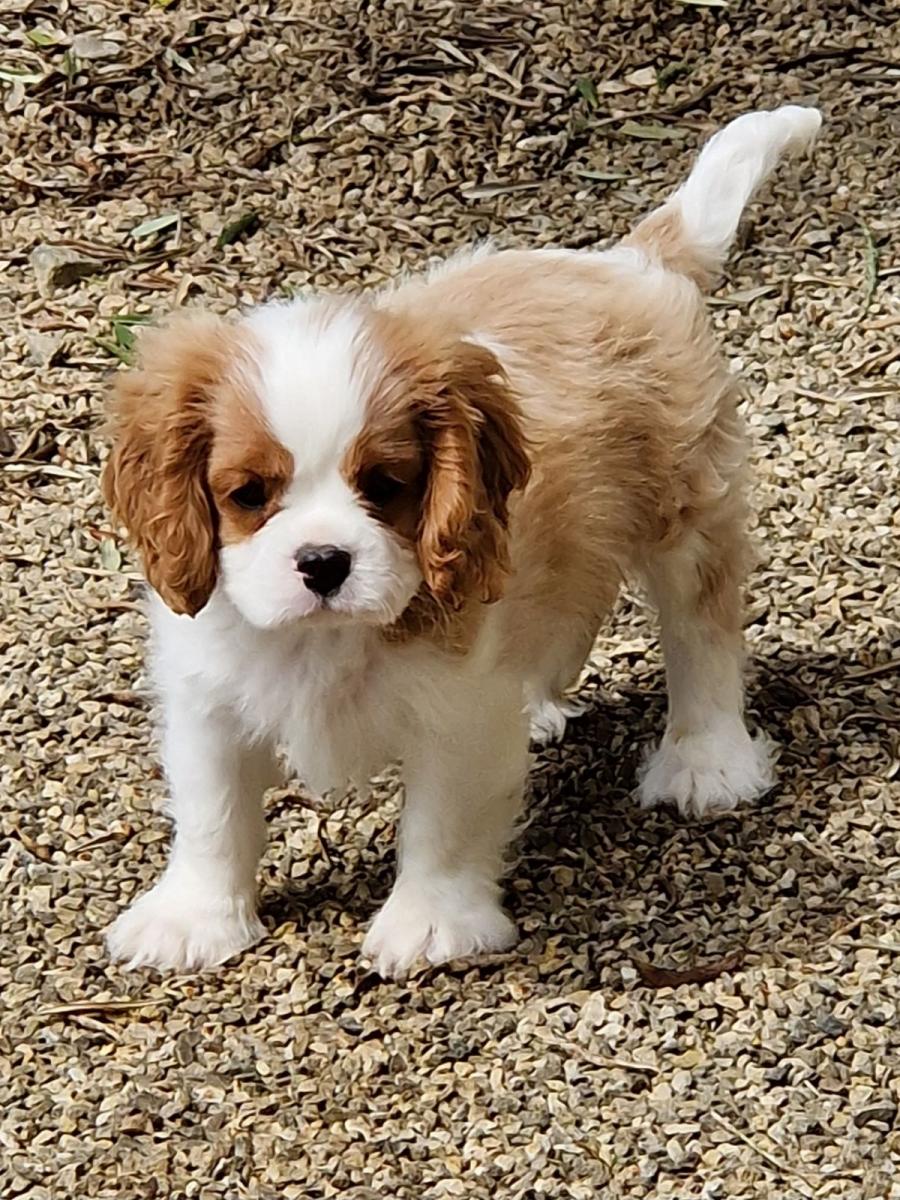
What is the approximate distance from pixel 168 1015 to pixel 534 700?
109cm

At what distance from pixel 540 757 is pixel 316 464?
4.82ft

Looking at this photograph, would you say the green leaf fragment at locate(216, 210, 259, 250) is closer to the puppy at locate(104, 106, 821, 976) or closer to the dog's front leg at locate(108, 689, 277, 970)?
the puppy at locate(104, 106, 821, 976)

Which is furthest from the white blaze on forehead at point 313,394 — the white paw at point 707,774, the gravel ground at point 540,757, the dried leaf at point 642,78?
the dried leaf at point 642,78

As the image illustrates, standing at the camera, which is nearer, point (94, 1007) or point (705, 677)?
point (94, 1007)

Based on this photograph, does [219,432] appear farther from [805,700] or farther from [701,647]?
[805,700]

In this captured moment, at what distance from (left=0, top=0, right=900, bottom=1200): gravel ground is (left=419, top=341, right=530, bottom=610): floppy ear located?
93cm

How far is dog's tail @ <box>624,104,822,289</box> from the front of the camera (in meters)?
4.22

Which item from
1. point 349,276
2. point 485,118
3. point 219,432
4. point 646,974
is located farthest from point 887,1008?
point 485,118

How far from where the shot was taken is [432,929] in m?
3.91

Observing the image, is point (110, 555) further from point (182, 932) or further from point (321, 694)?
point (321, 694)

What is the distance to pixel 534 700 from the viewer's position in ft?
14.6

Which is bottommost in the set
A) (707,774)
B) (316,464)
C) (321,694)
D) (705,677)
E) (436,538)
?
(707,774)

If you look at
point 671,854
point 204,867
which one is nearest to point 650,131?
point 671,854

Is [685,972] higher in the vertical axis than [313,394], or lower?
lower
